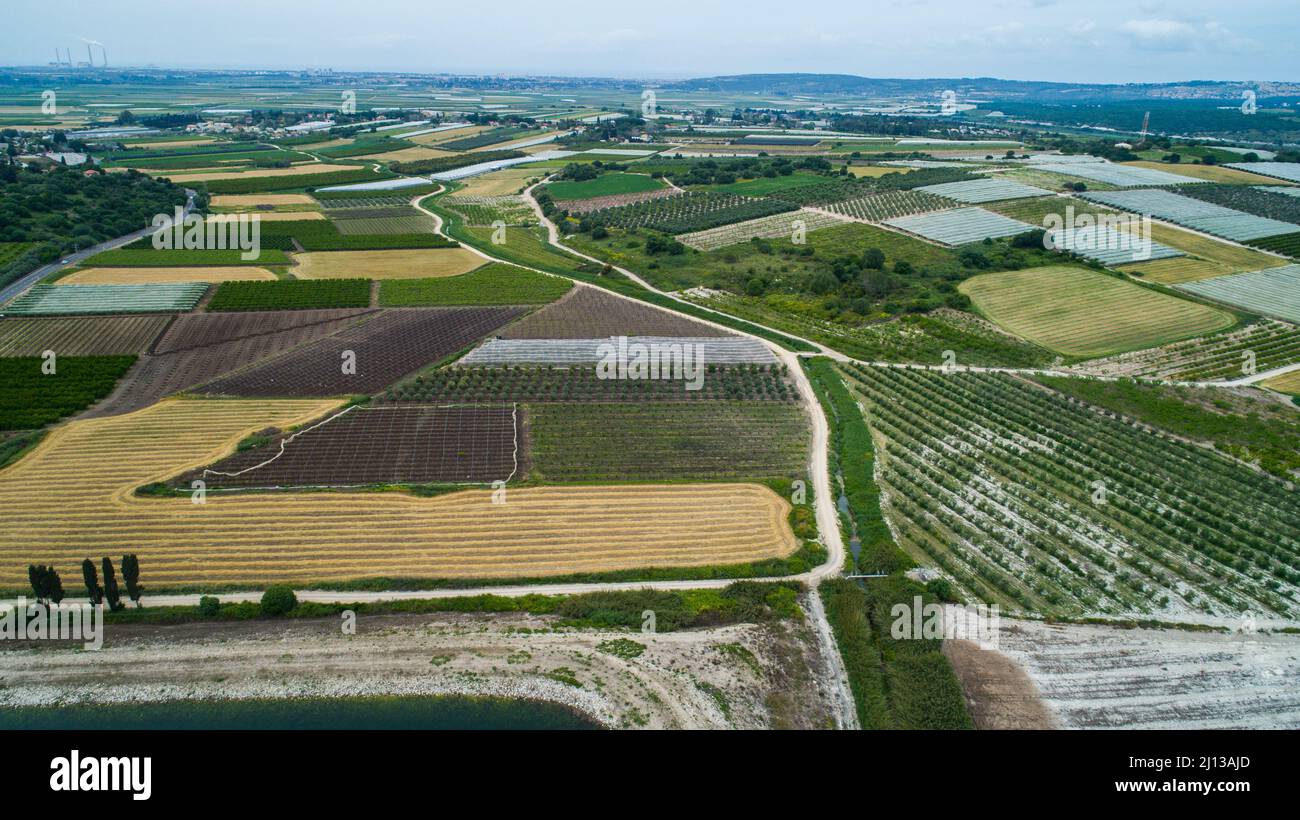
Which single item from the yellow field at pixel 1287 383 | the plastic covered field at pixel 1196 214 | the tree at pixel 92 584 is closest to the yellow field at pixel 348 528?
the tree at pixel 92 584

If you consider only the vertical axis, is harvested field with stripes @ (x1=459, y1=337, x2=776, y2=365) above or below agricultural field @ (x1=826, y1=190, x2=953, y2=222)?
below

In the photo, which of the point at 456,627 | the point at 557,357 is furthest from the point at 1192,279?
the point at 456,627

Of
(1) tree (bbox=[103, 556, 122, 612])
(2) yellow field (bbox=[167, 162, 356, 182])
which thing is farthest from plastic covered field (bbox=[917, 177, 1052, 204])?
(1) tree (bbox=[103, 556, 122, 612])

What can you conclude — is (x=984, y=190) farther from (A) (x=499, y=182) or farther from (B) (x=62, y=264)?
(B) (x=62, y=264)

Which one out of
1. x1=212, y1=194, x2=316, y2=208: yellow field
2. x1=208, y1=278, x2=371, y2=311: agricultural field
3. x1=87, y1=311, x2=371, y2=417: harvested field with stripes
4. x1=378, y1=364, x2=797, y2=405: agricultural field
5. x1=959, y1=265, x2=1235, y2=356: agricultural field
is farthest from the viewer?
x1=212, y1=194, x2=316, y2=208: yellow field

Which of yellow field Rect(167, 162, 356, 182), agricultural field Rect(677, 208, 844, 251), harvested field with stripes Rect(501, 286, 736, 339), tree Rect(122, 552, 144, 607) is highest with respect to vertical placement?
yellow field Rect(167, 162, 356, 182)

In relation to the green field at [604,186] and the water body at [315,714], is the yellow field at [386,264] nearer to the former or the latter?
the green field at [604,186]

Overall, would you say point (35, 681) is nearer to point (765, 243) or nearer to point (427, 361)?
point (427, 361)

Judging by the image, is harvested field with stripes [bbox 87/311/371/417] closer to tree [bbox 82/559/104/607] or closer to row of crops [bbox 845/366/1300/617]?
tree [bbox 82/559/104/607]
